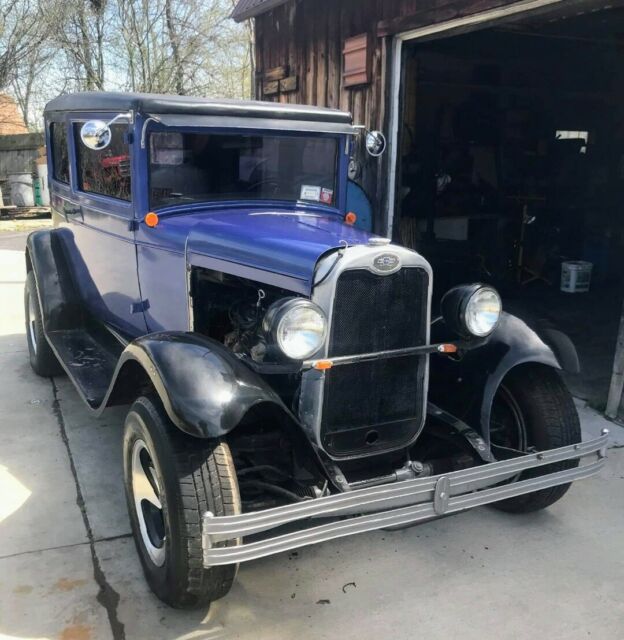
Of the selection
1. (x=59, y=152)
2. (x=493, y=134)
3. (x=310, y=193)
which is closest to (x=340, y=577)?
(x=310, y=193)

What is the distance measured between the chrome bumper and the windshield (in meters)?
1.71

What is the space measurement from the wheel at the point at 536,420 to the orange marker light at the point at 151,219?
184cm

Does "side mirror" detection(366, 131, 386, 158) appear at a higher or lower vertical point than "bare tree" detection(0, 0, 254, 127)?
lower

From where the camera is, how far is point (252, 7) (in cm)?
705

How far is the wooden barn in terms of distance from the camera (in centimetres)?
589

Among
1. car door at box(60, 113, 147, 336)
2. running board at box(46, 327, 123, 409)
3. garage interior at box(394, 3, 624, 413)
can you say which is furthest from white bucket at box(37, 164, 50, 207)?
running board at box(46, 327, 123, 409)

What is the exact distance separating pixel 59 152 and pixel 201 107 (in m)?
1.86

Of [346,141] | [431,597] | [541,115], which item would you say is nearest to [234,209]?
[346,141]

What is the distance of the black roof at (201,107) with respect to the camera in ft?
10.4

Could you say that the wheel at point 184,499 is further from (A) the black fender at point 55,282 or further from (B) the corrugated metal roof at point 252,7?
(B) the corrugated metal roof at point 252,7

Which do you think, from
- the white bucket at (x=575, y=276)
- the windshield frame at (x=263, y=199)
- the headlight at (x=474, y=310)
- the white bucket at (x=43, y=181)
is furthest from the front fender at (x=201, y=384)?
the white bucket at (x=43, y=181)

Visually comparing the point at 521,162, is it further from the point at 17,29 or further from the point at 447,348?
the point at 17,29

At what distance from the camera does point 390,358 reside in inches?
102

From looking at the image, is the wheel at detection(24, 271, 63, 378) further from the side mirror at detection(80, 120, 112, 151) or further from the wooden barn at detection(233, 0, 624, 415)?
the wooden barn at detection(233, 0, 624, 415)
